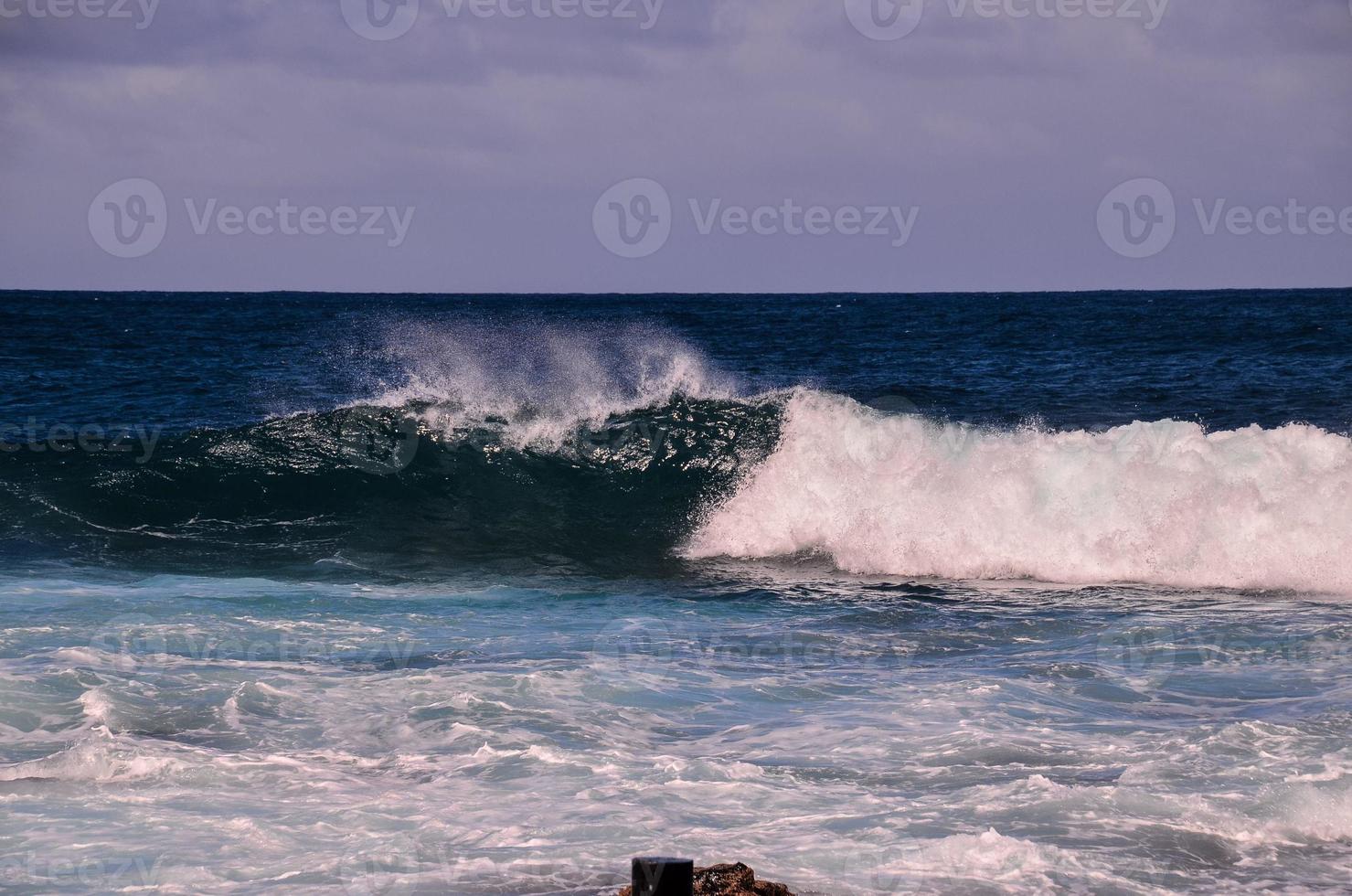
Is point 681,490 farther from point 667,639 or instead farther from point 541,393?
point 667,639

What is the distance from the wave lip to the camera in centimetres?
1213

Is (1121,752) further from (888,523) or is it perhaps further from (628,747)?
(888,523)

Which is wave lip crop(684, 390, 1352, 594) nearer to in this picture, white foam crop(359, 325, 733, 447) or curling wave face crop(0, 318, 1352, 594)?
curling wave face crop(0, 318, 1352, 594)

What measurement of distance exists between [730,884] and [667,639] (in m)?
5.42

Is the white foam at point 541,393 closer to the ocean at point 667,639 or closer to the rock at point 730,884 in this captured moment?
the ocean at point 667,639

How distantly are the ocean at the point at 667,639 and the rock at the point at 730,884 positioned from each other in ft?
2.84

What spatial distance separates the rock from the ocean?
2.84 feet

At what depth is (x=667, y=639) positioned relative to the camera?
9.41 metres

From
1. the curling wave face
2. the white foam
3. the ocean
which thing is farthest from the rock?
the white foam

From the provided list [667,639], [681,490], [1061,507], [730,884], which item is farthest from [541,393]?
[730,884]

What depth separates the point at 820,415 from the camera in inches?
632

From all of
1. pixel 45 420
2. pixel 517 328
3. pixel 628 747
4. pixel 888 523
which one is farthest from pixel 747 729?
pixel 517 328

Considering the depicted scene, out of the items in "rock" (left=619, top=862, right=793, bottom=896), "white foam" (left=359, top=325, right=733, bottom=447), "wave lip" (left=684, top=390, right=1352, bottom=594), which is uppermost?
"white foam" (left=359, top=325, right=733, bottom=447)

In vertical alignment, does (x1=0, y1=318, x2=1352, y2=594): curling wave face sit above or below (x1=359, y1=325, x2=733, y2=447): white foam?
below
